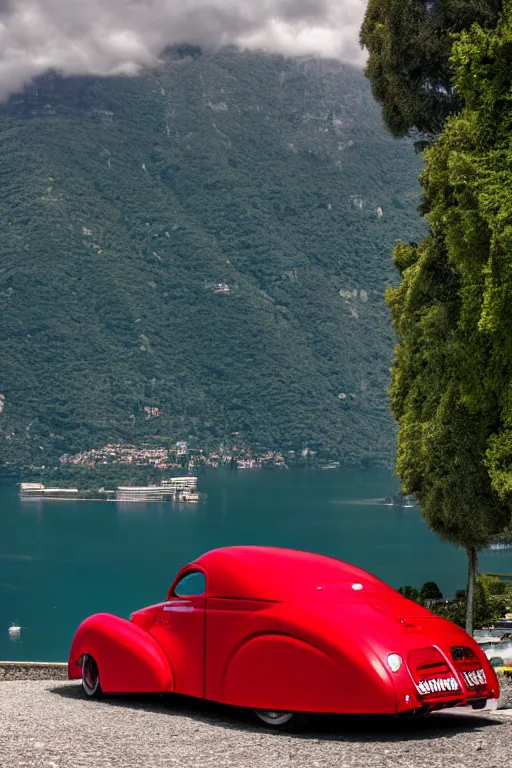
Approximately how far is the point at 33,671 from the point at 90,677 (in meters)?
5.65

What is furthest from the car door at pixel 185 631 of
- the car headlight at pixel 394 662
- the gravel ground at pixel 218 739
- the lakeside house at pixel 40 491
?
the lakeside house at pixel 40 491

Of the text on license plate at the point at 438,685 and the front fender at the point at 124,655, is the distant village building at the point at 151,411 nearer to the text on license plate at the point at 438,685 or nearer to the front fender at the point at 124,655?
the front fender at the point at 124,655

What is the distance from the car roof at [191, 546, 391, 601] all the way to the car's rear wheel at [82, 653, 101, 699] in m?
1.69

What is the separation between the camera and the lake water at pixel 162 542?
73.2 metres

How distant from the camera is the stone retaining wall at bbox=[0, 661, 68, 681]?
14.8 m

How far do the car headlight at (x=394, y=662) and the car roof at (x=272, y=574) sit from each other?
0.85 metres

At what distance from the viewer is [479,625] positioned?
21.0 metres

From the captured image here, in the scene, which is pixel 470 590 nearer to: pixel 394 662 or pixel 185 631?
pixel 185 631

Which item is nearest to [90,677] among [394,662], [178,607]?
[178,607]

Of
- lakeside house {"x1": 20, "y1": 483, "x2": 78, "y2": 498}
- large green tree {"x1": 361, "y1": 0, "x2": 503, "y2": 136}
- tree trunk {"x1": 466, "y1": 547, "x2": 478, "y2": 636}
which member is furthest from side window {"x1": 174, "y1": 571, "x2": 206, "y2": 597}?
lakeside house {"x1": 20, "y1": 483, "x2": 78, "y2": 498}

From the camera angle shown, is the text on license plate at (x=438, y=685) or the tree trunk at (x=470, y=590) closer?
the text on license plate at (x=438, y=685)

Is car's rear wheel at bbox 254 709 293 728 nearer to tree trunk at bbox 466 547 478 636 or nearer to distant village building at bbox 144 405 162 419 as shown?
tree trunk at bbox 466 547 478 636

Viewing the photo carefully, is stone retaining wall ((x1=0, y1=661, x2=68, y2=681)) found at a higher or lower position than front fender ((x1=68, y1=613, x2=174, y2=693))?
lower

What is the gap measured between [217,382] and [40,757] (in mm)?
178102
